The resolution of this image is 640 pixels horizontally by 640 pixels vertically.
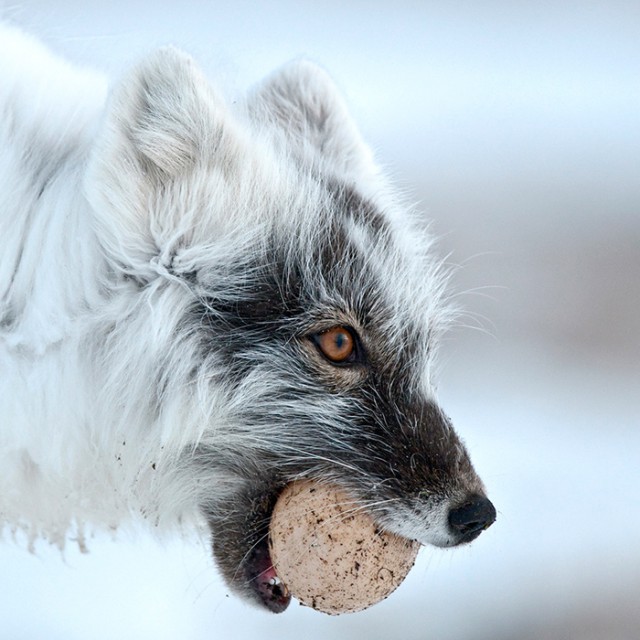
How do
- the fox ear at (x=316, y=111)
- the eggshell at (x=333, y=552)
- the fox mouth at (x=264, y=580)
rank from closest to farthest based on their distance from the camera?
the eggshell at (x=333, y=552), the fox mouth at (x=264, y=580), the fox ear at (x=316, y=111)

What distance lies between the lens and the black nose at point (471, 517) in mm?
1219

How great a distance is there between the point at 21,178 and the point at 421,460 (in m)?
0.70

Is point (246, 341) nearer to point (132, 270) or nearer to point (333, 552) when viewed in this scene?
point (132, 270)

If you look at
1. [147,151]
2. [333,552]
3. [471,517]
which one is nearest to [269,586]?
[333,552]

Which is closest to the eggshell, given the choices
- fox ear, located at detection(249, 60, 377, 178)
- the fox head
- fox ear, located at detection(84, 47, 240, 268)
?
the fox head

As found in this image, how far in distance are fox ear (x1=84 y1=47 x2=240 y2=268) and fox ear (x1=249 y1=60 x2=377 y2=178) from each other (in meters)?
0.42

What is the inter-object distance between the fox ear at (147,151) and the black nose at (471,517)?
538mm

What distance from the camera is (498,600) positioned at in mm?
2529

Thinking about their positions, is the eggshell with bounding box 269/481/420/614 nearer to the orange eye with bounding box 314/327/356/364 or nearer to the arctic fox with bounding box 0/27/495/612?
the arctic fox with bounding box 0/27/495/612

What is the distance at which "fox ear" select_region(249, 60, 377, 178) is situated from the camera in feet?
5.49

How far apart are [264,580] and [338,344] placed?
0.37 m

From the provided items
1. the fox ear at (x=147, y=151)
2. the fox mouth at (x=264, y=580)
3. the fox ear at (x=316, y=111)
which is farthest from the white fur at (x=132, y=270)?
the fox ear at (x=316, y=111)

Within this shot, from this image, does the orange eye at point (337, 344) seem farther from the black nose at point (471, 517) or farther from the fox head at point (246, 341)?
the black nose at point (471, 517)

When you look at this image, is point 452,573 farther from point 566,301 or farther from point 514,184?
point 514,184
